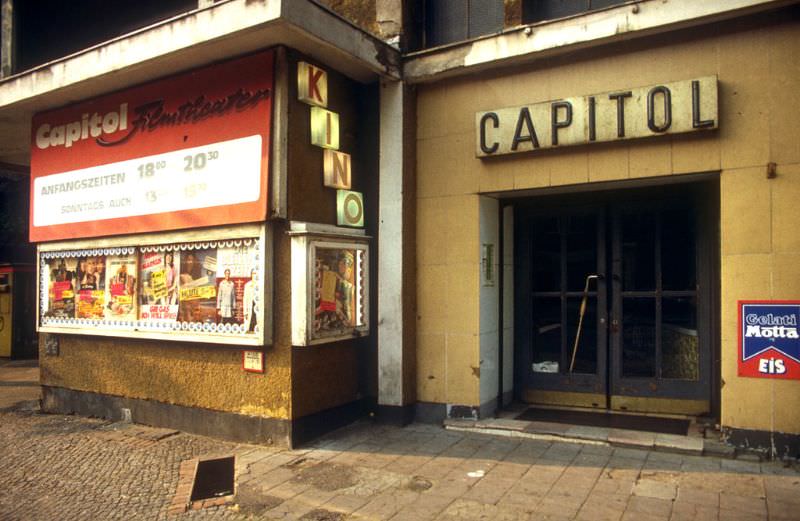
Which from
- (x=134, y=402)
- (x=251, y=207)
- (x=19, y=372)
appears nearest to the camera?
(x=251, y=207)

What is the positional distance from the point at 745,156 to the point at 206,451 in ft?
20.9

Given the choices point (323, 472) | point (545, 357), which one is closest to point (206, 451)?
point (323, 472)

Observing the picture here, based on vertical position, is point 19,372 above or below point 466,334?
below

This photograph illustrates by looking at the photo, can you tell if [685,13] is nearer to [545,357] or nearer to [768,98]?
[768,98]

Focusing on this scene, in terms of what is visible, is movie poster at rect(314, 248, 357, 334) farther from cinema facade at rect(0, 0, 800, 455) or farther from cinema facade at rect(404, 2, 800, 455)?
cinema facade at rect(404, 2, 800, 455)

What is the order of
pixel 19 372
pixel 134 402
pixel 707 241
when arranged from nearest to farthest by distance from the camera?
pixel 707 241, pixel 134 402, pixel 19 372

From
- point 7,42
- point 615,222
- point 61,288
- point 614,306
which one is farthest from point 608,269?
point 7,42

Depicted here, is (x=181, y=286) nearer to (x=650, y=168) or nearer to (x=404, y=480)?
(x=404, y=480)

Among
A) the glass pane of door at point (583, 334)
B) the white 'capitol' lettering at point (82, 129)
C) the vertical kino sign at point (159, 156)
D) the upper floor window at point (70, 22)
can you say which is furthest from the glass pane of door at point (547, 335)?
the upper floor window at point (70, 22)

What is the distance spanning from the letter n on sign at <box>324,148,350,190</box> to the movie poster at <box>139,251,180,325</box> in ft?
7.00

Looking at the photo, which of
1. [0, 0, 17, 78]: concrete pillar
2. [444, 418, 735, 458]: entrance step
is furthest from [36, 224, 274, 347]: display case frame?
[0, 0, 17, 78]: concrete pillar

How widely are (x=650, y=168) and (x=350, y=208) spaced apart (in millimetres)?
3401

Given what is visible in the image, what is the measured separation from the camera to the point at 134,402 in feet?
25.5

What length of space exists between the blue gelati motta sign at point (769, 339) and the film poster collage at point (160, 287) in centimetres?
498
